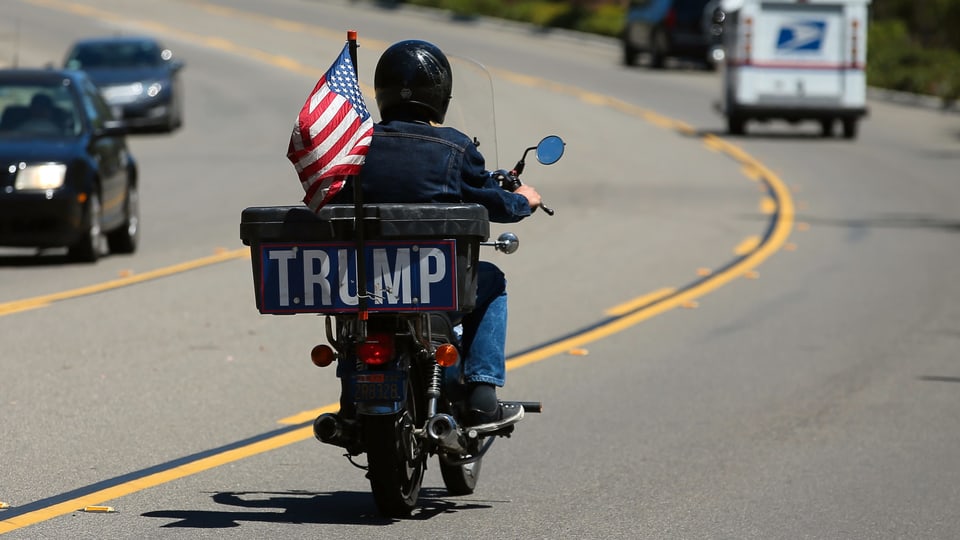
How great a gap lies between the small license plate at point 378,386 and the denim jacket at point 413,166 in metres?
0.65

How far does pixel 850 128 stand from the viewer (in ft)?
99.9

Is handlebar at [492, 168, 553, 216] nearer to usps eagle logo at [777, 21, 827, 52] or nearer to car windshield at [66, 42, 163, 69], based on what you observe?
usps eagle logo at [777, 21, 827, 52]

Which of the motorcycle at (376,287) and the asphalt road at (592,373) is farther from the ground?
the motorcycle at (376,287)

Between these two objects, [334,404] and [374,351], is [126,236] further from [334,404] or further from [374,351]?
[374,351]

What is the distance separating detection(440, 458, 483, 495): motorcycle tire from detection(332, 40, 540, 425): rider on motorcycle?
1.22 feet

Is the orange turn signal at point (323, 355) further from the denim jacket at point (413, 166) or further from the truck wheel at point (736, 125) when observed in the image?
the truck wheel at point (736, 125)

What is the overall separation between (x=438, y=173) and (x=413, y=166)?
0.10 m

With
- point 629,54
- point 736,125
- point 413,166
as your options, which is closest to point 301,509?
point 413,166

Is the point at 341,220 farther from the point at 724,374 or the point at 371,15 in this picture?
the point at 371,15

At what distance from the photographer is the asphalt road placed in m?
7.00

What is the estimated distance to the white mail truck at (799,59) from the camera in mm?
29625

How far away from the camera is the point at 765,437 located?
8711 millimetres

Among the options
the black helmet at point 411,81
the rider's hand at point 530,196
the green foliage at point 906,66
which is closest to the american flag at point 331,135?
the black helmet at point 411,81

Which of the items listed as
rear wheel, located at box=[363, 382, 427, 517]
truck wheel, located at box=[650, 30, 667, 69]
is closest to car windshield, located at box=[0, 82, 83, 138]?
rear wheel, located at box=[363, 382, 427, 517]
